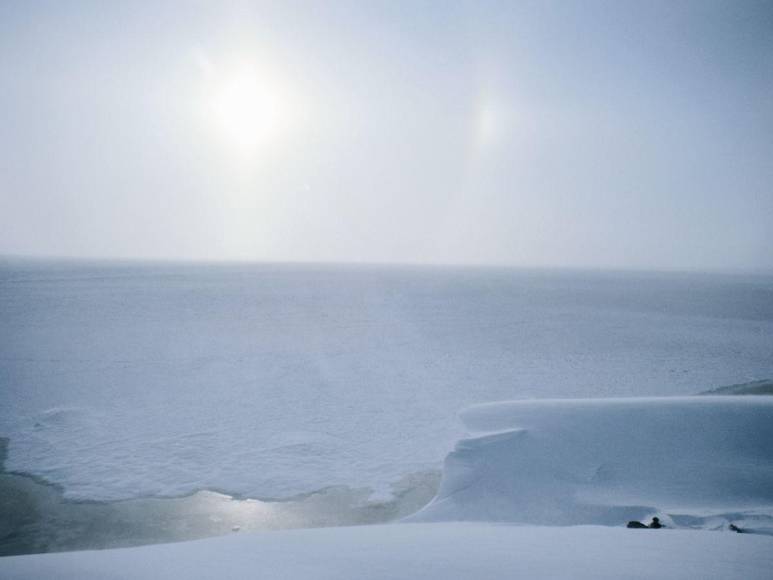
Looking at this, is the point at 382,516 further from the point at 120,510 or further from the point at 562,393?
the point at 562,393

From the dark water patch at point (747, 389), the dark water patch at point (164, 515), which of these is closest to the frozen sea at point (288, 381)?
the dark water patch at point (164, 515)

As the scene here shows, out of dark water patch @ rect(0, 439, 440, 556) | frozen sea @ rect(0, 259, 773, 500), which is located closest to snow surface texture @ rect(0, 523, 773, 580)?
dark water patch @ rect(0, 439, 440, 556)

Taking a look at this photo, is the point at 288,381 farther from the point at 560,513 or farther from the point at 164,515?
the point at 560,513

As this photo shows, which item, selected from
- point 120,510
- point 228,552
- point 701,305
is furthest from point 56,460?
point 701,305

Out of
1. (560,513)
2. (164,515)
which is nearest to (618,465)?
(560,513)

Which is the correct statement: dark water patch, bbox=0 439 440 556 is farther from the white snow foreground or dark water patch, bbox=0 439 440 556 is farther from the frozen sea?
the white snow foreground

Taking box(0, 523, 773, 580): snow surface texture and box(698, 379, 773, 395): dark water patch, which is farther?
box(698, 379, 773, 395): dark water patch

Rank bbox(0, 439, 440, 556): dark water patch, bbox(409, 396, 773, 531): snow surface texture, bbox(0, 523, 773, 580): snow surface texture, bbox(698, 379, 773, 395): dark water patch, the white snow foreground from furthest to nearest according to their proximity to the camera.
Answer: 1. bbox(698, 379, 773, 395): dark water patch
2. bbox(0, 439, 440, 556): dark water patch
3. bbox(409, 396, 773, 531): snow surface texture
4. the white snow foreground
5. bbox(0, 523, 773, 580): snow surface texture
